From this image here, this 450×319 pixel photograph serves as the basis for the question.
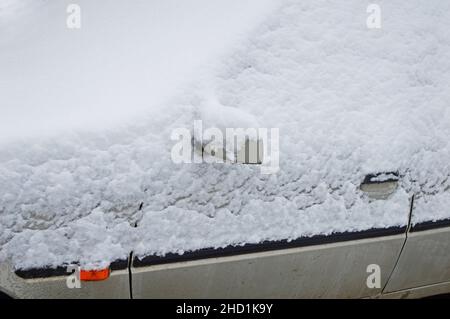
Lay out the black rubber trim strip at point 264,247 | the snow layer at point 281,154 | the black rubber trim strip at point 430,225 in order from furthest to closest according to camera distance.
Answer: the black rubber trim strip at point 430,225
the black rubber trim strip at point 264,247
the snow layer at point 281,154

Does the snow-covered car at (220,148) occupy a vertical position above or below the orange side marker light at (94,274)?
above

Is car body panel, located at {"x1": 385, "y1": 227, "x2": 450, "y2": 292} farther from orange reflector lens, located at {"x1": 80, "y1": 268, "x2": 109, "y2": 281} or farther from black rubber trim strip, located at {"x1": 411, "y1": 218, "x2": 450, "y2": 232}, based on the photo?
orange reflector lens, located at {"x1": 80, "y1": 268, "x2": 109, "y2": 281}

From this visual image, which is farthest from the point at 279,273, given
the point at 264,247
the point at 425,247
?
the point at 425,247

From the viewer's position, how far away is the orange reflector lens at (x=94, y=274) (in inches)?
52.1

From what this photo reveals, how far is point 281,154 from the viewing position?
56.4 inches

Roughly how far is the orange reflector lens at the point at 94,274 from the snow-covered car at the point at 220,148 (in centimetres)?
1

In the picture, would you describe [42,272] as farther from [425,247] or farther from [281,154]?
[425,247]

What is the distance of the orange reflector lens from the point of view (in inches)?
52.1

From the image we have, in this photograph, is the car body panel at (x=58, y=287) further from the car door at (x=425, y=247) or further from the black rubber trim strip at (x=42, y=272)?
the car door at (x=425, y=247)

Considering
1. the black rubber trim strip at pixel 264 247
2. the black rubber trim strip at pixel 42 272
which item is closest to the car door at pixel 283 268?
the black rubber trim strip at pixel 264 247

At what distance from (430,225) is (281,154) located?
75 cm

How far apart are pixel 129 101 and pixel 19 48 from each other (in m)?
0.49

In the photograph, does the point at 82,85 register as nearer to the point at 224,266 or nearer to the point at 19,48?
the point at 19,48

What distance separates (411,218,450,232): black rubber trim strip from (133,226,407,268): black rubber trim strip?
0.19 feet
